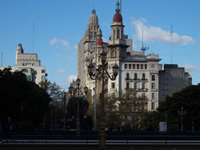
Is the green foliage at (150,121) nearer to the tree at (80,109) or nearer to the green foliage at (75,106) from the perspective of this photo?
the tree at (80,109)

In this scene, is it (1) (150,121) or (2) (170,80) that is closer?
(1) (150,121)

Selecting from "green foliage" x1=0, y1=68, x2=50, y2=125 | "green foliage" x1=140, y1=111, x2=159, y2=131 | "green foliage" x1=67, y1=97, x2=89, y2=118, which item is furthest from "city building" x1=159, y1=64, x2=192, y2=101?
"green foliage" x1=0, y1=68, x2=50, y2=125

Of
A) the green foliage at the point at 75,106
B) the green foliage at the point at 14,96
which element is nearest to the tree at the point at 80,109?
the green foliage at the point at 75,106

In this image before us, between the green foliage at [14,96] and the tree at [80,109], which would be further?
the tree at [80,109]

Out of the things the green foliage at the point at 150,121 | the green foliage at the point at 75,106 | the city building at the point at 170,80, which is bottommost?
the green foliage at the point at 150,121

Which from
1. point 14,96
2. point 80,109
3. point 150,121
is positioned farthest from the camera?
point 150,121

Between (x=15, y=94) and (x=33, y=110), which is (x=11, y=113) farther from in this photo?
(x=33, y=110)

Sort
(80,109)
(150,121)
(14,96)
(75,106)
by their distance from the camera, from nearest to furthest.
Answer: (14,96) < (80,109) < (75,106) < (150,121)

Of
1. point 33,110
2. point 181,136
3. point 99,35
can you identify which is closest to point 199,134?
point 181,136

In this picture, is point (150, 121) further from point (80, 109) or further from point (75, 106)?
point (75, 106)

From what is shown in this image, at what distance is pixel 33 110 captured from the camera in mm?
76375

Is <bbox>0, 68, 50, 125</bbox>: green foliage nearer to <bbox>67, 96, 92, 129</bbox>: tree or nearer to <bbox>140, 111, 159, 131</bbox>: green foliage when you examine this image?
<bbox>67, 96, 92, 129</bbox>: tree

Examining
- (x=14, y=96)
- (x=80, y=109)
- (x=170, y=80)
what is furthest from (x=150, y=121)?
(x=14, y=96)

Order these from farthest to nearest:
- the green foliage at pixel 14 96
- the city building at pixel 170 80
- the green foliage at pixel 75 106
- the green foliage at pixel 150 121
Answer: the city building at pixel 170 80, the green foliage at pixel 75 106, the green foliage at pixel 150 121, the green foliage at pixel 14 96
